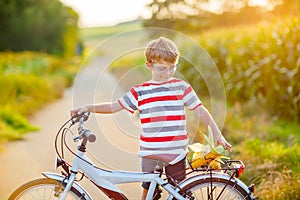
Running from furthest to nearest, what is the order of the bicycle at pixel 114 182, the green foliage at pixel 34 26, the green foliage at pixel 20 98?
the green foliage at pixel 34 26, the green foliage at pixel 20 98, the bicycle at pixel 114 182

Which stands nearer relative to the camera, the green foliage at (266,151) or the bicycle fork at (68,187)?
the bicycle fork at (68,187)

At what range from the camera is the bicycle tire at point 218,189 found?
4.07 m

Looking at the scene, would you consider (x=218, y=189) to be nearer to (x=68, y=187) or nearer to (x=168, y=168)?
(x=168, y=168)

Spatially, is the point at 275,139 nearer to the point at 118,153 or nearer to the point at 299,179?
the point at 118,153

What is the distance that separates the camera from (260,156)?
7188 millimetres

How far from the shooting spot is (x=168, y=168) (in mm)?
4199

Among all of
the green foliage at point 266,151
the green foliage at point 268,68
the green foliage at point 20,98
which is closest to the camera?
the green foliage at point 266,151

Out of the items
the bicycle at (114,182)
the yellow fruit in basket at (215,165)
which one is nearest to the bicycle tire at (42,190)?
the bicycle at (114,182)

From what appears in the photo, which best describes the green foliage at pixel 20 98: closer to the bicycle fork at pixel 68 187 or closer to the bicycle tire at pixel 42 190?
the bicycle tire at pixel 42 190

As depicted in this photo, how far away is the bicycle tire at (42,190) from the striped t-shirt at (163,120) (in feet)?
1.61

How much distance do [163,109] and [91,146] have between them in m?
1.14

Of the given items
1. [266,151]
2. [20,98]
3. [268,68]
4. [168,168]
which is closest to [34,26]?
[20,98]

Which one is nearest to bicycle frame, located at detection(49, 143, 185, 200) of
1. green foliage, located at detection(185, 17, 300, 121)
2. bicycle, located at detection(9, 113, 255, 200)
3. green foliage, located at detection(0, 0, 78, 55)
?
bicycle, located at detection(9, 113, 255, 200)

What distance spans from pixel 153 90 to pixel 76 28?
57214 mm
